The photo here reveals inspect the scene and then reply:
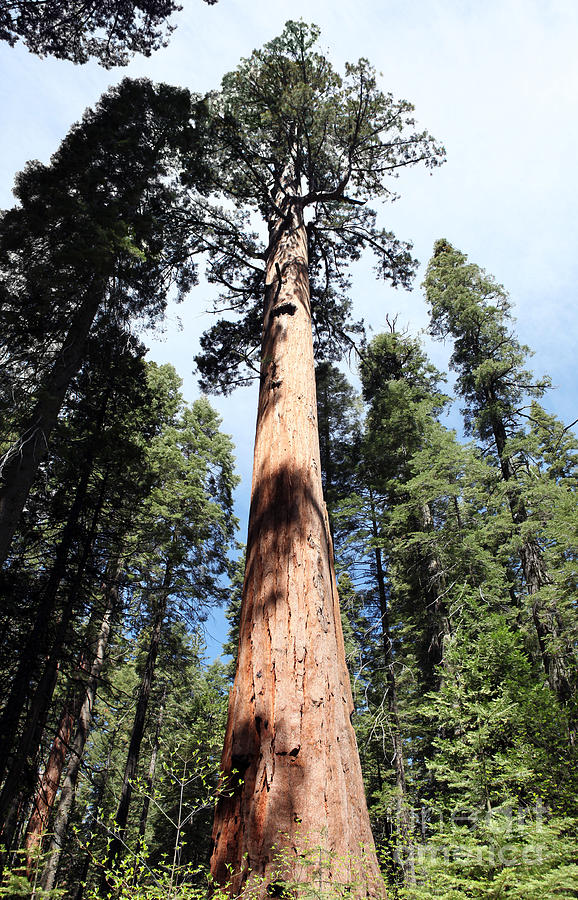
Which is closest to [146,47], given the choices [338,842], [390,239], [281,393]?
[390,239]

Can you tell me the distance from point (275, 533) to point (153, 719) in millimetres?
19338

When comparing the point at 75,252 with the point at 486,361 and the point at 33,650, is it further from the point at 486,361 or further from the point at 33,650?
the point at 486,361

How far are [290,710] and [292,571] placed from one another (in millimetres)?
798

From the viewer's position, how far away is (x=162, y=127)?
807cm

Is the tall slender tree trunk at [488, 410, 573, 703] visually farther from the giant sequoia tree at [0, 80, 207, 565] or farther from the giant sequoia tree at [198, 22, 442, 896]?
the giant sequoia tree at [0, 80, 207, 565]

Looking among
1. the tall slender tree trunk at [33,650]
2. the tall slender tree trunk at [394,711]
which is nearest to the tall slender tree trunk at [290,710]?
the tall slender tree trunk at [33,650]

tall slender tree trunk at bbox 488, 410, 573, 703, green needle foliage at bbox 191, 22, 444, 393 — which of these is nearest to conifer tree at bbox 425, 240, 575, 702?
tall slender tree trunk at bbox 488, 410, 573, 703

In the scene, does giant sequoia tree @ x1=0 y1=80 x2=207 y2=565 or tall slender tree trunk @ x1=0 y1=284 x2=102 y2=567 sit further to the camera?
giant sequoia tree @ x1=0 y1=80 x2=207 y2=565

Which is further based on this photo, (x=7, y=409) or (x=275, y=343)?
(x=7, y=409)

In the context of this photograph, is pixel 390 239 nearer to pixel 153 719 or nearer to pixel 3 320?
pixel 3 320

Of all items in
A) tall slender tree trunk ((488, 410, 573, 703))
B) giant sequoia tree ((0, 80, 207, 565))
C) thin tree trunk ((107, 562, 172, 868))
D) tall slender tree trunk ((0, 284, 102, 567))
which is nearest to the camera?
tall slender tree trunk ((0, 284, 102, 567))

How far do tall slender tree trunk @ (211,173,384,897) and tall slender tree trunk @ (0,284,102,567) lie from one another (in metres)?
2.84

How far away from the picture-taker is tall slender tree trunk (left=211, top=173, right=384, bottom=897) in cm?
206

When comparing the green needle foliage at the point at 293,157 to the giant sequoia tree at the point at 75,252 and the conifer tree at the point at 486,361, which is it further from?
the conifer tree at the point at 486,361
